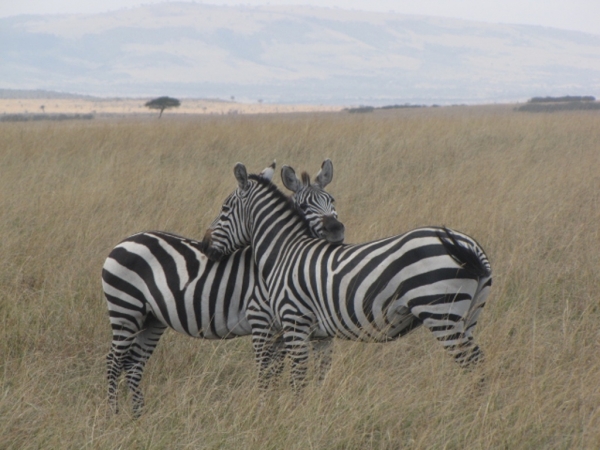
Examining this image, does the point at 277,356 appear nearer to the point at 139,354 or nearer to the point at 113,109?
the point at 139,354

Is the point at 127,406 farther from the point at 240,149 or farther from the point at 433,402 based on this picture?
the point at 240,149

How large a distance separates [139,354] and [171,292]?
56cm

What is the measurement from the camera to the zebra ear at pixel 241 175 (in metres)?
4.38

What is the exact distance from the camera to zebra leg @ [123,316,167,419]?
4.50 meters

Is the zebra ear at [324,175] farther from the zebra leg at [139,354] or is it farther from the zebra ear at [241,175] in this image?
the zebra leg at [139,354]

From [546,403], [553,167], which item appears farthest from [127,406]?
[553,167]

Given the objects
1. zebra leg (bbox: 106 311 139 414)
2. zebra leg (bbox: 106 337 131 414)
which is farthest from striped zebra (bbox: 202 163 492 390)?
zebra leg (bbox: 106 337 131 414)

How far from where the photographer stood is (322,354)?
13.9 feet

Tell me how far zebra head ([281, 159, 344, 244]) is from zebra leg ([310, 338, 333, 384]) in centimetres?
57

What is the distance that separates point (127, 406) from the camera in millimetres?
4398

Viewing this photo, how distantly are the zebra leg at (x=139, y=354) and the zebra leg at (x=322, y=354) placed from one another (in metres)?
1.00

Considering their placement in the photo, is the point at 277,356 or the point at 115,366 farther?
the point at 115,366

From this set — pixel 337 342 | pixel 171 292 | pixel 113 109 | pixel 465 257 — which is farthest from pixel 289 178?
pixel 113 109

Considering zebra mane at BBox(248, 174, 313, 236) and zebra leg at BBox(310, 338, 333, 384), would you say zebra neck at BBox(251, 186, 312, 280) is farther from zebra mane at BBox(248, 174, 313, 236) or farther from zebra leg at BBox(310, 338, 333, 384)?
zebra leg at BBox(310, 338, 333, 384)
